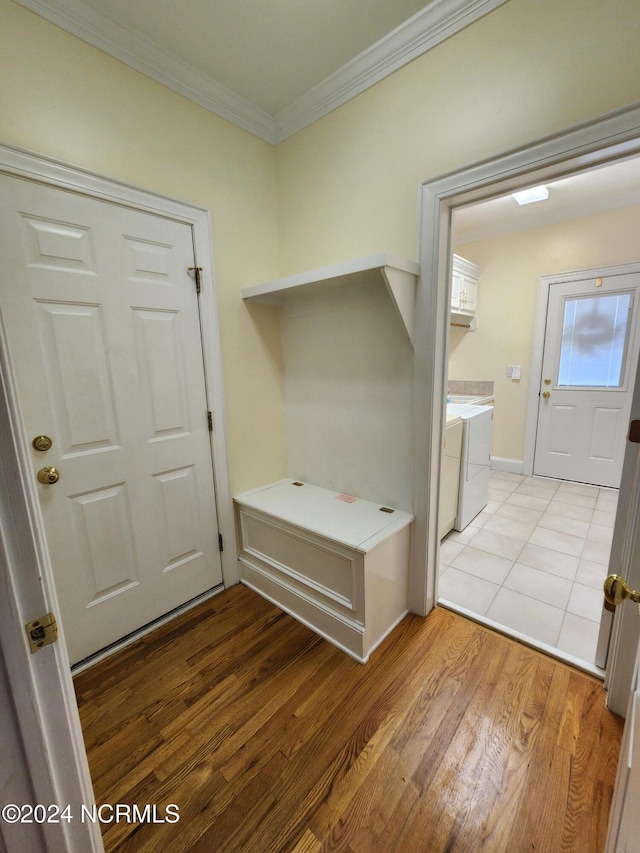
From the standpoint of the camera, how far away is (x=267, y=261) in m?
2.19

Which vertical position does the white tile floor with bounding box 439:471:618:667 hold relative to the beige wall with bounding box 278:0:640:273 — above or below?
below

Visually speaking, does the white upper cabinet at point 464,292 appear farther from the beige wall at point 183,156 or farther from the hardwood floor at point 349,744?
the hardwood floor at point 349,744

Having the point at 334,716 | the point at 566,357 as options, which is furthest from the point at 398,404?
the point at 566,357

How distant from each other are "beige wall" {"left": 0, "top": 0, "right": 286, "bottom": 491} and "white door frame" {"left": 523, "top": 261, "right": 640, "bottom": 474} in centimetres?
294

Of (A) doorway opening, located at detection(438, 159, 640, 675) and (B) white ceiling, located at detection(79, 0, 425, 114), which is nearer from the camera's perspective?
(B) white ceiling, located at detection(79, 0, 425, 114)

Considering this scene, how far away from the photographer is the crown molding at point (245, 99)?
134 centimetres

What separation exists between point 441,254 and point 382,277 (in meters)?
0.31

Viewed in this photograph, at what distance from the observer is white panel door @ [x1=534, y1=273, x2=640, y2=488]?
3.33 meters

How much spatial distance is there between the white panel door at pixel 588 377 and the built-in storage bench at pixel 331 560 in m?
2.89

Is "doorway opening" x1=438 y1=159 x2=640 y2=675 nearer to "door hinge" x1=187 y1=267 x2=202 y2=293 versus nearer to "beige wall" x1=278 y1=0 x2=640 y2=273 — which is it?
"beige wall" x1=278 y1=0 x2=640 y2=273

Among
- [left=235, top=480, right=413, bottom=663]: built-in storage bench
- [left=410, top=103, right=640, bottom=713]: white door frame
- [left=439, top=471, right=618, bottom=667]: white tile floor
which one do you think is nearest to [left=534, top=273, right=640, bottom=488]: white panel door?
[left=439, top=471, right=618, bottom=667]: white tile floor

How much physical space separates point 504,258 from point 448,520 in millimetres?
2964

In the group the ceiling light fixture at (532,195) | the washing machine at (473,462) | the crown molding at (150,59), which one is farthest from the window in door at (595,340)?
the crown molding at (150,59)

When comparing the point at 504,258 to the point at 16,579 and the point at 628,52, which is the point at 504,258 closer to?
the point at 628,52
